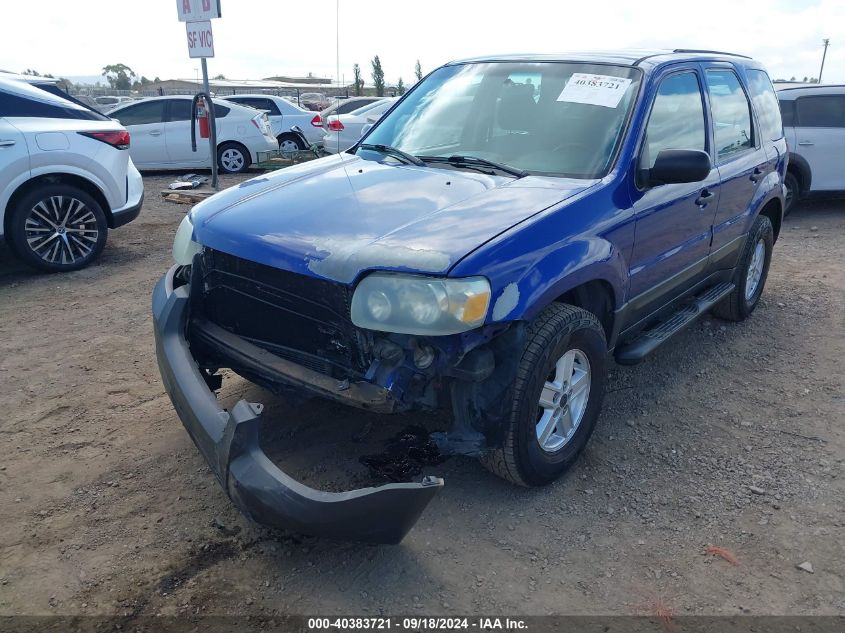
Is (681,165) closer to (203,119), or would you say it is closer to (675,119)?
(675,119)

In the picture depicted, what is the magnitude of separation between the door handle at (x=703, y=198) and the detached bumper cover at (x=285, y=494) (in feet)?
8.21

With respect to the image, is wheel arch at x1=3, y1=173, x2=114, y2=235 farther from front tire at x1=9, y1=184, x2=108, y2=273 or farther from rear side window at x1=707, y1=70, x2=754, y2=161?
rear side window at x1=707, y1=70, x2=754, y2=161

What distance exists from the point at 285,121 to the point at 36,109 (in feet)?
29.9

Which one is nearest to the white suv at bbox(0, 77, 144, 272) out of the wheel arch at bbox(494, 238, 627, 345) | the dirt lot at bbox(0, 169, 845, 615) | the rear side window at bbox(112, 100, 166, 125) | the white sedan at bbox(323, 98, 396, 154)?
the dirt lot at bbox(0, 169, 845, 615)

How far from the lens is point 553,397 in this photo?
298 centimetres

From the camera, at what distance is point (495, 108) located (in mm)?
3789

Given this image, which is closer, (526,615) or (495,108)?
(526,615)

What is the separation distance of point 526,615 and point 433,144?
2448 mm

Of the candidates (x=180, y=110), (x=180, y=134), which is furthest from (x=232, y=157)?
(x=180, y=110)

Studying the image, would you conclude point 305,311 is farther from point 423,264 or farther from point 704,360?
point 704,360

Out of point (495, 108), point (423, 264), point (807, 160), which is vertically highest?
point (495, 108)

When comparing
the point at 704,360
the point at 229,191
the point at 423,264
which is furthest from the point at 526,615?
the point at 704,360

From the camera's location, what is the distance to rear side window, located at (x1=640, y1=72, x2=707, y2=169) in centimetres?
354

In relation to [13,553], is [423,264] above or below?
above
